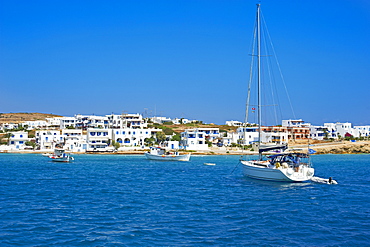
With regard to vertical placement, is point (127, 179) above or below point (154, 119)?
below

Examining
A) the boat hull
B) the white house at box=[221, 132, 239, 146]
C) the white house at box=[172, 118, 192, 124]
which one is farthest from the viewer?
the white house at box=[172, 118, 192, 124]

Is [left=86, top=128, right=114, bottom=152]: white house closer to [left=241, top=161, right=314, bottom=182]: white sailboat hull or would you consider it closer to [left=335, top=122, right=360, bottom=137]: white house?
[left=241, top=161, right=314, bottom=182]: white sailboat hull

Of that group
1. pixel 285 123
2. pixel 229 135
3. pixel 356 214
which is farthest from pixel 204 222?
pixel 285 123

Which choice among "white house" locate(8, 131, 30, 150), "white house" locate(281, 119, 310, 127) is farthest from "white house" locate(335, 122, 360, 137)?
"white house" locate(8, 131, 30, 150)

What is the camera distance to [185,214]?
2238 cm

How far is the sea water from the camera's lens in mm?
17344

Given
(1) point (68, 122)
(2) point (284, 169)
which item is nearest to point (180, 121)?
(1) point (68, 122)

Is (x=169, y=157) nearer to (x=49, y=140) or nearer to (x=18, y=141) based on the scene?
(x=49, y=140)

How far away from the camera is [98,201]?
26578mm

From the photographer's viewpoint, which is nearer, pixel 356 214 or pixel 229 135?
pixel 356 214

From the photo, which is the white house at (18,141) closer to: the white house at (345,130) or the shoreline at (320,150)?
the shoreline at (320,150)

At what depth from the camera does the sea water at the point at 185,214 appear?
17.3 m

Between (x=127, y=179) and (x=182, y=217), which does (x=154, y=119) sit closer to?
(x=127, y=179)

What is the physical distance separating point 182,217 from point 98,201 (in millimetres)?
7397
